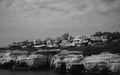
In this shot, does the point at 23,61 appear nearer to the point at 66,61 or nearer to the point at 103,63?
the point at 66,61

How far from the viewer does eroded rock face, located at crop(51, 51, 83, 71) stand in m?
42.9

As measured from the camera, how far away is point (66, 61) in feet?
146

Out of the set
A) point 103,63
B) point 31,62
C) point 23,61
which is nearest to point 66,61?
point 103,63

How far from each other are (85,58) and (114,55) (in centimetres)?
708

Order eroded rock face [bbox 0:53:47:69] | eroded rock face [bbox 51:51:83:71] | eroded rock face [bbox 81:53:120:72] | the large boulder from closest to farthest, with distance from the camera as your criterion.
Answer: eroded rock face [bbox 81:53:120:72], eroded rock face [bbox 51:51:83:71], the large boulder, eroded rock face [bbox 0:53:47:69]

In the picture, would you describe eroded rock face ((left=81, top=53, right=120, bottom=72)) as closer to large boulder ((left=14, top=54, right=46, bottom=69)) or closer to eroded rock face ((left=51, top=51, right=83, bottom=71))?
eroded rock face ((left=51, top=51, right=83, bottom=71))

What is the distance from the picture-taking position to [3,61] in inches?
2176

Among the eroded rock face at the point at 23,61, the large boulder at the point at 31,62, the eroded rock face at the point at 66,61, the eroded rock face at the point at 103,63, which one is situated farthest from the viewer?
the eroded rock face at the point at 23,61

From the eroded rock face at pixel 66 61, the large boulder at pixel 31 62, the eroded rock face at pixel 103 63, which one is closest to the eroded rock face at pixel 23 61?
the large boulder at pixel 31 62

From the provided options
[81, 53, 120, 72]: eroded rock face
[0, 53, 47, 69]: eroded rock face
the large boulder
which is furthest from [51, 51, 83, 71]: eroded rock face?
[0, 53, 47, 69]: eroded rock face

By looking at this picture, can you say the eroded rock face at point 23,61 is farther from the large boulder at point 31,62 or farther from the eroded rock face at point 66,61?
the eroded rock face at point 66,61

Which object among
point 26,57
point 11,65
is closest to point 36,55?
point 26,57

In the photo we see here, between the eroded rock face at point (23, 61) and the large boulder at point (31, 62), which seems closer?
the large boulder at point (31, 62)

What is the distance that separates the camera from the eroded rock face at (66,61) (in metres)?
42.9
